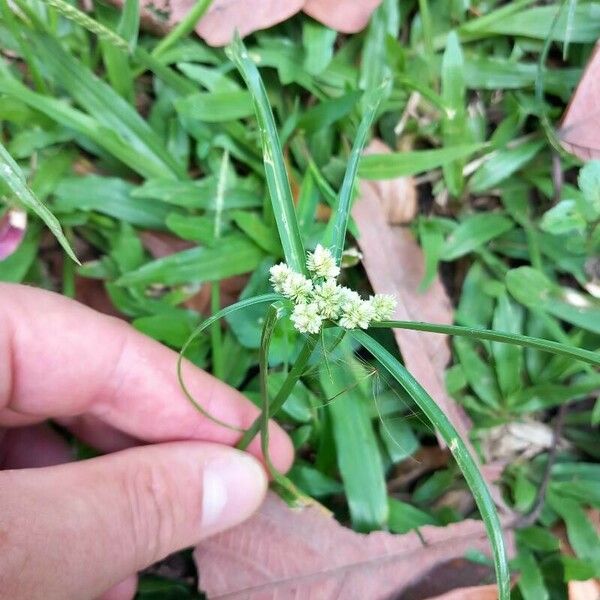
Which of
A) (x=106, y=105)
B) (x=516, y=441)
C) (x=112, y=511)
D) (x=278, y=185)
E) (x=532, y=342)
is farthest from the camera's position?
(x=516, y=441)

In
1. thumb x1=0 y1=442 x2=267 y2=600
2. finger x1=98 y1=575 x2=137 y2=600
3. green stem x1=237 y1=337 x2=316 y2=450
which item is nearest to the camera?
green stem x1=237 y1=337 x2=316 y2=450

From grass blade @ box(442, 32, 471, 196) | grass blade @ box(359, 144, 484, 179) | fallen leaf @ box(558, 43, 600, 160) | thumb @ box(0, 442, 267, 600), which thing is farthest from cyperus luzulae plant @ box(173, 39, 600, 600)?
fallen leaf @ box(558, 43, 600, 160)

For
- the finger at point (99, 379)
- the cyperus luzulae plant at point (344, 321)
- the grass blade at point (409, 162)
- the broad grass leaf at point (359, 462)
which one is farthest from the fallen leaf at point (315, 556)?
the grass blade at point (409, 162)

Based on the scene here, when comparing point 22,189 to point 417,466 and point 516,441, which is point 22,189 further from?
point 516,441

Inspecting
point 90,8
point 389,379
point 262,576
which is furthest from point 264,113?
point 262,576

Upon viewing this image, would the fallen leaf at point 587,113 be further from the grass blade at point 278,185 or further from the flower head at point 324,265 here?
the flower head at point 324,265

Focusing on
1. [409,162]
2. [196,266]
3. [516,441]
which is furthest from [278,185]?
[516,441]

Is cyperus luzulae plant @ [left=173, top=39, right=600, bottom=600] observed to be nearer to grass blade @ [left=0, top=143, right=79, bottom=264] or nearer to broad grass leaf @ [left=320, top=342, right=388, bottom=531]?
grass blade @ [left=0, top=143, right=79, bottom=264]
